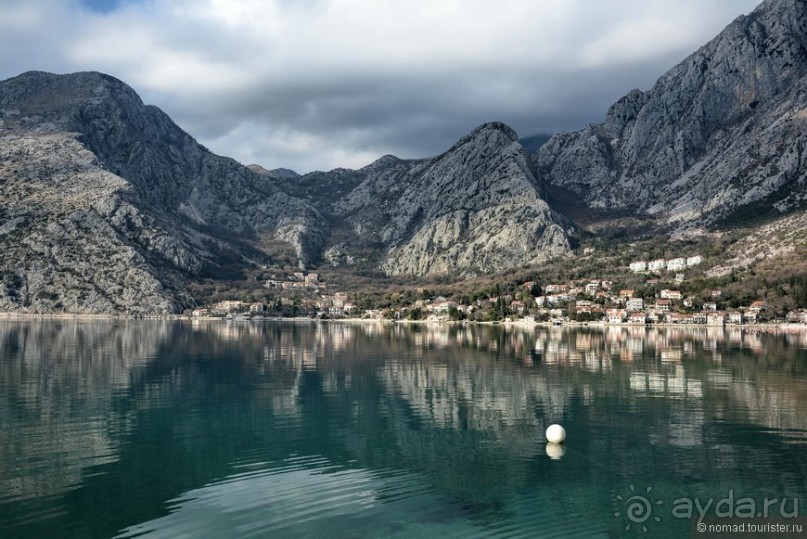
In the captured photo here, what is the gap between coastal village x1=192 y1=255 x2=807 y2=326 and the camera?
136 metres

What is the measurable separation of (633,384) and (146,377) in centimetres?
3608

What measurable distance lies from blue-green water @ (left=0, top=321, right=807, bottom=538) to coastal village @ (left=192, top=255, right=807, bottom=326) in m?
89.8

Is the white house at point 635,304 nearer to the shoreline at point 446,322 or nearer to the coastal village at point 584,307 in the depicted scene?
the coastal village at point 584,307

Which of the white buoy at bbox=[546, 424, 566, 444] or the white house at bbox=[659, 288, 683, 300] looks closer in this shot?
the white buoy at bbox=[546, 424, 566, 444]

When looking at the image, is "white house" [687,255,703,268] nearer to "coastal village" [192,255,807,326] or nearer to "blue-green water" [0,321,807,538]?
"coastal village" [192,255,807,326]

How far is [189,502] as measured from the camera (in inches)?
746

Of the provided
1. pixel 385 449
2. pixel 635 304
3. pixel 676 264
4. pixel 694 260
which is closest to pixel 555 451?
pixel 385 449

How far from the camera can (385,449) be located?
2591 centimetres

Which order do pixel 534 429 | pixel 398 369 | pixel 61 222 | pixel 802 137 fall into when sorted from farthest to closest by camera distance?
pixel 802 137, pixel 61 222, pixel 398 369, pixel 534 429

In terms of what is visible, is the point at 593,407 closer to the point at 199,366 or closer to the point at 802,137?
the point at 199,366

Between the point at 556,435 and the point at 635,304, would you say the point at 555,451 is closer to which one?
the point at 556,435

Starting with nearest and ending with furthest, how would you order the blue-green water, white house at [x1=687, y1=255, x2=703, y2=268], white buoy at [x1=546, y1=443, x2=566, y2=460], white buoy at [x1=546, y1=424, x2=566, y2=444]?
the blue-green water < white buoy at [x1=546, y1=443, x2=566, y2=460] < white buoy at [x1=546, y1=424, x2=566, y2=444] < white house at [x1=687, y1=255, x2=703, y2=268]

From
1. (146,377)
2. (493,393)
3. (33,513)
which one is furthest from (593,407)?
(146,377)

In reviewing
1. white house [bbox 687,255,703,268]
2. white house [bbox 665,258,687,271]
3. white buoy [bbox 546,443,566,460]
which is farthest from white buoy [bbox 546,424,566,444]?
white house [bbox 665,258,687,271]
